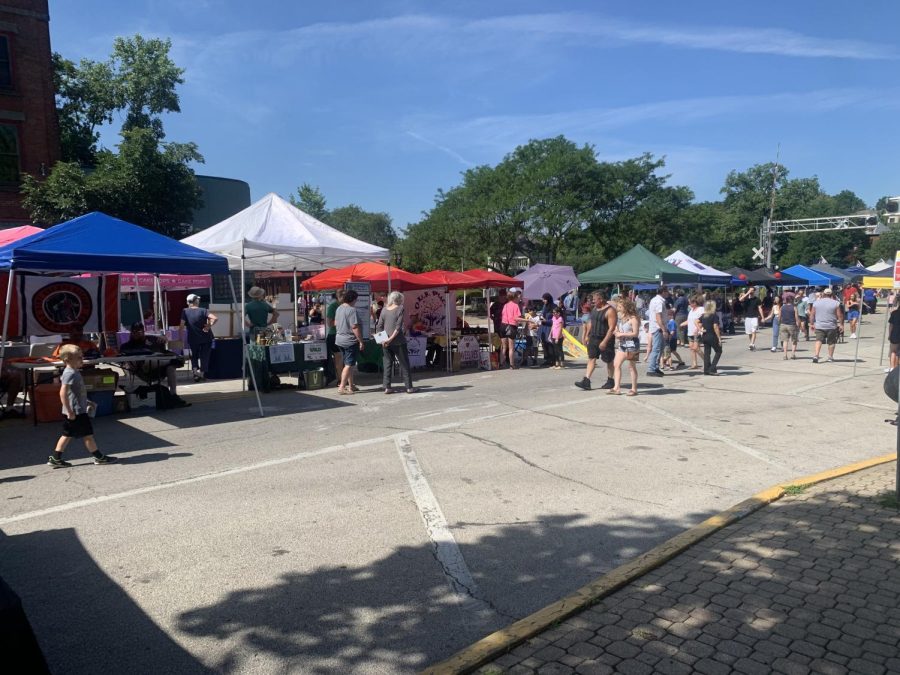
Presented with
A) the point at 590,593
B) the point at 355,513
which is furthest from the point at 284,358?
the point at 590,593

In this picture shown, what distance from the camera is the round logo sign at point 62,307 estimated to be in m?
11.0

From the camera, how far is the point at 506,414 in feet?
32.5

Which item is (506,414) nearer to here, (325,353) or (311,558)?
(325,353)

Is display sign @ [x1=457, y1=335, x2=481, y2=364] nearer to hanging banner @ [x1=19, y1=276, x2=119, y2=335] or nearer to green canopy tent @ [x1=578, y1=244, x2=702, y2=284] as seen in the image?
hanging banner @ [x1=19, y1=276, x2=119, y2=335]

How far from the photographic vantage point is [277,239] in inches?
496

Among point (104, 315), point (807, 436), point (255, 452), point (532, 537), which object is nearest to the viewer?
point (532, 537)

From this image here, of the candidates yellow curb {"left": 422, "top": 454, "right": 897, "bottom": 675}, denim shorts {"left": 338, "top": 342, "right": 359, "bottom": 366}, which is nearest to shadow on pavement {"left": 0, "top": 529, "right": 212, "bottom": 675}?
yellow curb {"left": 422, "top": 454, "right": 897, "bottom": 675}

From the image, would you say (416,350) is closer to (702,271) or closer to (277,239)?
(277,239)

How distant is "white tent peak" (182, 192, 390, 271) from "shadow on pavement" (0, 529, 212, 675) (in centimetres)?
763

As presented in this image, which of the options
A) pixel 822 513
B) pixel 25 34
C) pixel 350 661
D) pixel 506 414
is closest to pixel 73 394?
pixel 350 661

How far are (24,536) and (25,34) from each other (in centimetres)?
2637

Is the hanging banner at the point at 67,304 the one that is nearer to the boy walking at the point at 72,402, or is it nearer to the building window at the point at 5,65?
the boy walking at the point at 72,402

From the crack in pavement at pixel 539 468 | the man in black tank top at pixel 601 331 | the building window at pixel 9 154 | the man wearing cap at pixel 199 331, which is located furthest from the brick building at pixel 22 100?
the crack in pavement at pixel 539 468

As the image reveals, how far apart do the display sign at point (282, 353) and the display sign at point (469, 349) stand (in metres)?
4.69
